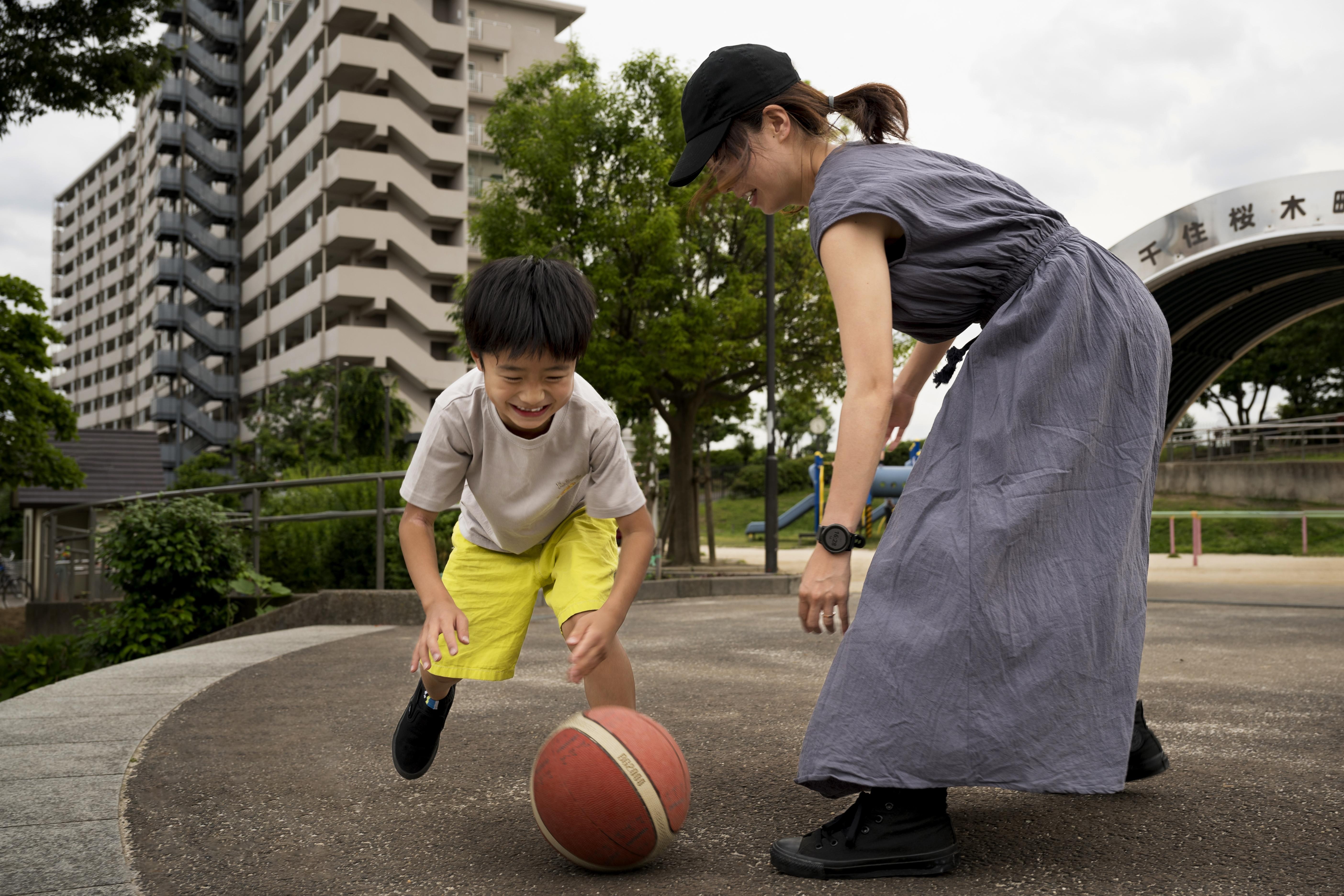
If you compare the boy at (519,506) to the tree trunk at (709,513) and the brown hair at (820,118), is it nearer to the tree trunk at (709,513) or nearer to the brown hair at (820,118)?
the brown hair at (820,118)

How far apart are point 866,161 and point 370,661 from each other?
4.98m

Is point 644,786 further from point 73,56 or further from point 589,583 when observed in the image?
point 73,56

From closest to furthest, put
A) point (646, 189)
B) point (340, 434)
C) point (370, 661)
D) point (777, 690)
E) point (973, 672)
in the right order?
point (973, 672)
point (777, 690)
point (370, 661)
point (646, 189)
point (340, 434)

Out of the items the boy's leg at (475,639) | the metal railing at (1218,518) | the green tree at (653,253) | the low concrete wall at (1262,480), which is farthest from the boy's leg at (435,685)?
the low concrete wall at (1262,480)

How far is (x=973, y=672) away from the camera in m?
2.22

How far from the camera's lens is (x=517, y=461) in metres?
2.84

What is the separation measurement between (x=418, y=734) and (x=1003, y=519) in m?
1.70

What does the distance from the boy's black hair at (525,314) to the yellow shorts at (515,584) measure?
2.17ft

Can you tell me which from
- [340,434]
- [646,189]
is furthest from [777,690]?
[340,434]

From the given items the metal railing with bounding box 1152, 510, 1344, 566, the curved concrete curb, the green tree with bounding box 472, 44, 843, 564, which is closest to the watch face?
the curved concrete curb

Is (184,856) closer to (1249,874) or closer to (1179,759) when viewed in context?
(1249,874)

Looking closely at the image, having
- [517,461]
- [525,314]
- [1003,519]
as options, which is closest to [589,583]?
[517,461]

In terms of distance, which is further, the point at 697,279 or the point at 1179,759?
the point at 697,279

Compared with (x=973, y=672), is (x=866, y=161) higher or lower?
higher
